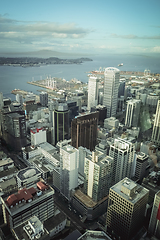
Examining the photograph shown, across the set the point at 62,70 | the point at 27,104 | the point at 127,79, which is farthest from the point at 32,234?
the point at 62,70

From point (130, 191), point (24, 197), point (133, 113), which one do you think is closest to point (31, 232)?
point (24, 197)

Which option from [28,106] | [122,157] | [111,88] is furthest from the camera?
[28,106]

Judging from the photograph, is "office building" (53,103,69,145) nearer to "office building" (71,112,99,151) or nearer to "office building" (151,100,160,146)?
"office building" (71,112,99,151)

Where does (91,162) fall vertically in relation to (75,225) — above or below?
above

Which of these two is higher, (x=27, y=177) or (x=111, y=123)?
(x=27, y=177)

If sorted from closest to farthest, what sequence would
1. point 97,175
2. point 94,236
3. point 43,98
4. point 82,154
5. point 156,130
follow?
point 94,236
point 97,175
point 82,154
point 156,130
point 43,98

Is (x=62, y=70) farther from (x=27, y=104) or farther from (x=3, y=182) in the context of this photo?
(x=3, y=182)

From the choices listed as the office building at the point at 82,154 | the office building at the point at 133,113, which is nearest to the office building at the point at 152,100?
the office building at the point at 133,113

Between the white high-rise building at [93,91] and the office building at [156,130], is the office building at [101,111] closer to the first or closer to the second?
the white high-rise building at [93,91]

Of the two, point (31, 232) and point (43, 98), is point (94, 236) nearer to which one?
point (31, 232)
